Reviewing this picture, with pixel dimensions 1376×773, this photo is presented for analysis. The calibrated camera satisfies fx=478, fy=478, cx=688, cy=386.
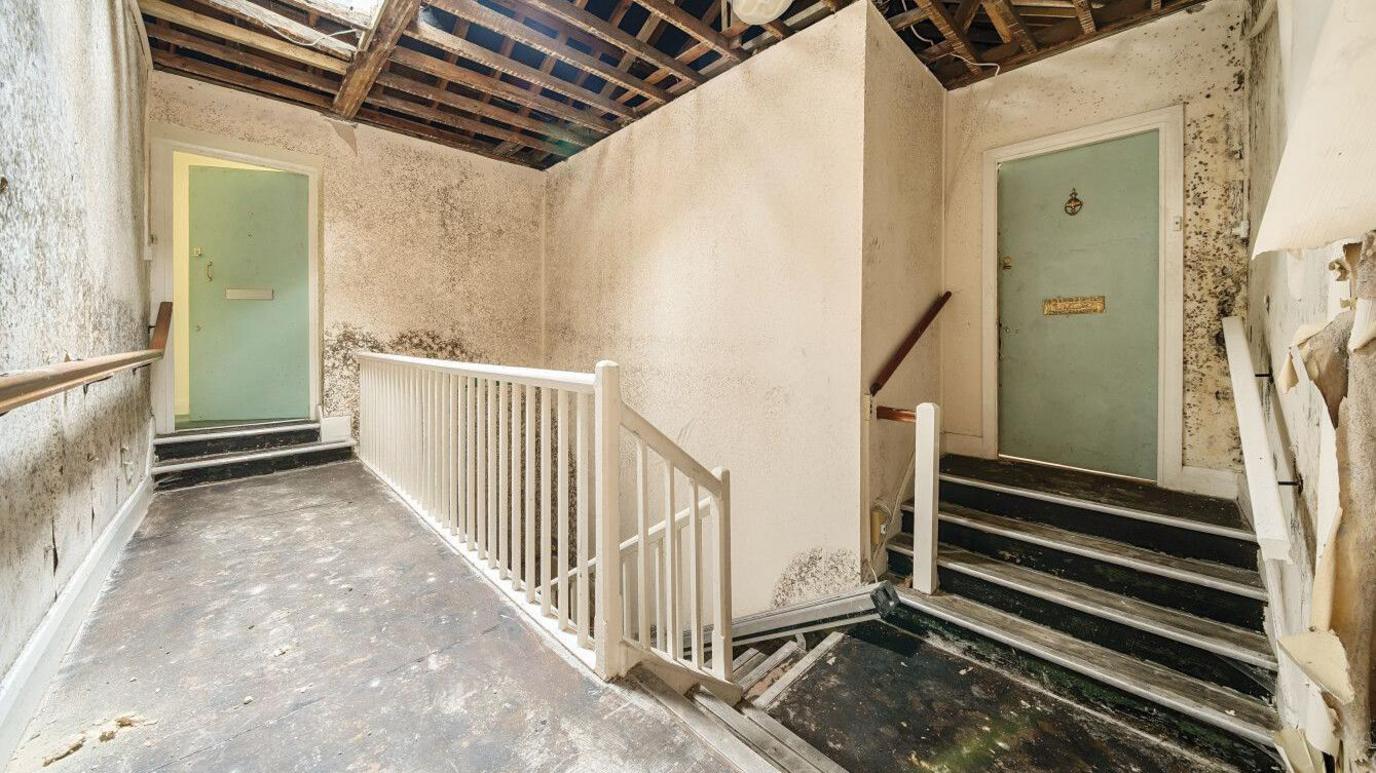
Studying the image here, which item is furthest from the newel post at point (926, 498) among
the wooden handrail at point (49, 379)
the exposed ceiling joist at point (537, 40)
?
the exposed ceiling joist at point (537, 40)

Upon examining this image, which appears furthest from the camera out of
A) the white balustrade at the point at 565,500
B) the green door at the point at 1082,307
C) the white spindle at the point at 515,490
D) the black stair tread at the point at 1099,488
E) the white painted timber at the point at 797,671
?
the green door at the point at 1082,307

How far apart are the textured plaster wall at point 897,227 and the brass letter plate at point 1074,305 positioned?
64cm

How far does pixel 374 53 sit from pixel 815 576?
4.09 metres

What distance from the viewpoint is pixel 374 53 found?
294cm

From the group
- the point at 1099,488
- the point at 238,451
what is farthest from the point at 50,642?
the point at 1099,488

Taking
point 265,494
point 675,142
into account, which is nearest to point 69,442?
point 265,494

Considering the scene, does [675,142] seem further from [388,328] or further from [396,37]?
[388,328]

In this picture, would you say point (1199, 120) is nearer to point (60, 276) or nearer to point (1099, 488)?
point (1099, 488)

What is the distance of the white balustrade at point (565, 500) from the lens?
1.37m

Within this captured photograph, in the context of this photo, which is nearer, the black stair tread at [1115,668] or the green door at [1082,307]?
the black stair tread at [1115,668]

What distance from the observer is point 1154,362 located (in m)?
2.73

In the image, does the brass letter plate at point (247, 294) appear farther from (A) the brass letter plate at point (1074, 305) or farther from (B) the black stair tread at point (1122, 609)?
(A) the brass letter plate at point (1074, 305)

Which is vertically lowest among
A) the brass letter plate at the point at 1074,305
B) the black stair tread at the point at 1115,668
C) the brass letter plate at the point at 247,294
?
the black stair tread at the point at 1115,668

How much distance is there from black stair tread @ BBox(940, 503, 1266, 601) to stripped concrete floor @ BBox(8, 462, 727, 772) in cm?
204
